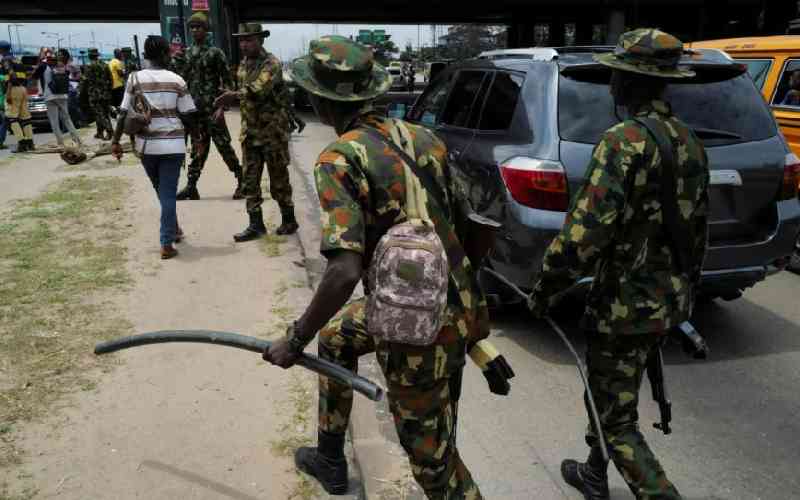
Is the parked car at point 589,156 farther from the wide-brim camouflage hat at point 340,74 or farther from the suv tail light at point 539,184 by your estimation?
the wide-brim camouflage hat at point 340,74

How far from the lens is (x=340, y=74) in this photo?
2104mm

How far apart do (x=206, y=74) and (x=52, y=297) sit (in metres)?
3.64

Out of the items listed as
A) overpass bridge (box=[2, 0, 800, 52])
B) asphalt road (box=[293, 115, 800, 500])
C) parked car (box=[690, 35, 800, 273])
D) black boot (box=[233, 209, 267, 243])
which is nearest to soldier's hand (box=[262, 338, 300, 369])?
asphalt road (box=[293, 115, 800, 500])

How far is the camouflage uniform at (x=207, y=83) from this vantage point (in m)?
7.68

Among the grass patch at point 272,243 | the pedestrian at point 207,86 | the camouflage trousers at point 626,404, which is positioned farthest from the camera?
the pedestrian at point 207,86

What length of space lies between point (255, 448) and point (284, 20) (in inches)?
1763

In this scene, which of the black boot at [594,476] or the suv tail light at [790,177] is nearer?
the black boot at [594,476]

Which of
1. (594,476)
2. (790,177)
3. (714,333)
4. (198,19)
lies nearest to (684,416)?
(594,476)

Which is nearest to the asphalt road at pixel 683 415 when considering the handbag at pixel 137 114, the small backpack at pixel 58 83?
the handbag at pixel 137 114

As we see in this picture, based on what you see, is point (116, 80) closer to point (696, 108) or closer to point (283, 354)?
point (696, 108)

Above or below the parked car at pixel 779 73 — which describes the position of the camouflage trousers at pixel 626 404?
below

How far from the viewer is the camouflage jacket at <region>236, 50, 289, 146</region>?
626 centimetres

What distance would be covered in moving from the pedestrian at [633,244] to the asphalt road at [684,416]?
2.14ft

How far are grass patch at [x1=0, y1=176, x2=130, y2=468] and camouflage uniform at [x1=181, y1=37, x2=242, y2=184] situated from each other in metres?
1.40
